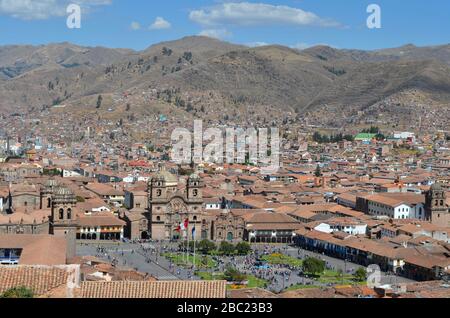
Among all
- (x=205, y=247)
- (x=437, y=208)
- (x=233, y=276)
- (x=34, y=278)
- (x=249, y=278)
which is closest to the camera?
(x=34, y=278)

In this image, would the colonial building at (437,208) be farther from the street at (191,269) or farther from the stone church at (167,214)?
the stone church at (167,214)

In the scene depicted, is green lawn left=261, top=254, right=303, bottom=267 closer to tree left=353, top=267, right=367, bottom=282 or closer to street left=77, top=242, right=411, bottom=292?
street left=77, top=242, right=411, bottom=292

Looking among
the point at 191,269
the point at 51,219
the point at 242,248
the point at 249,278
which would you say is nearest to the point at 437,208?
the point at 242,248

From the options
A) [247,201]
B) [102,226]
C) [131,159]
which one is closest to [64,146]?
[131,159]

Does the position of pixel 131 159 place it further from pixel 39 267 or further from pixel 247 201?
pixel 39 267

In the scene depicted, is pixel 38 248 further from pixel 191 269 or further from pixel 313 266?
pixel 313 266
